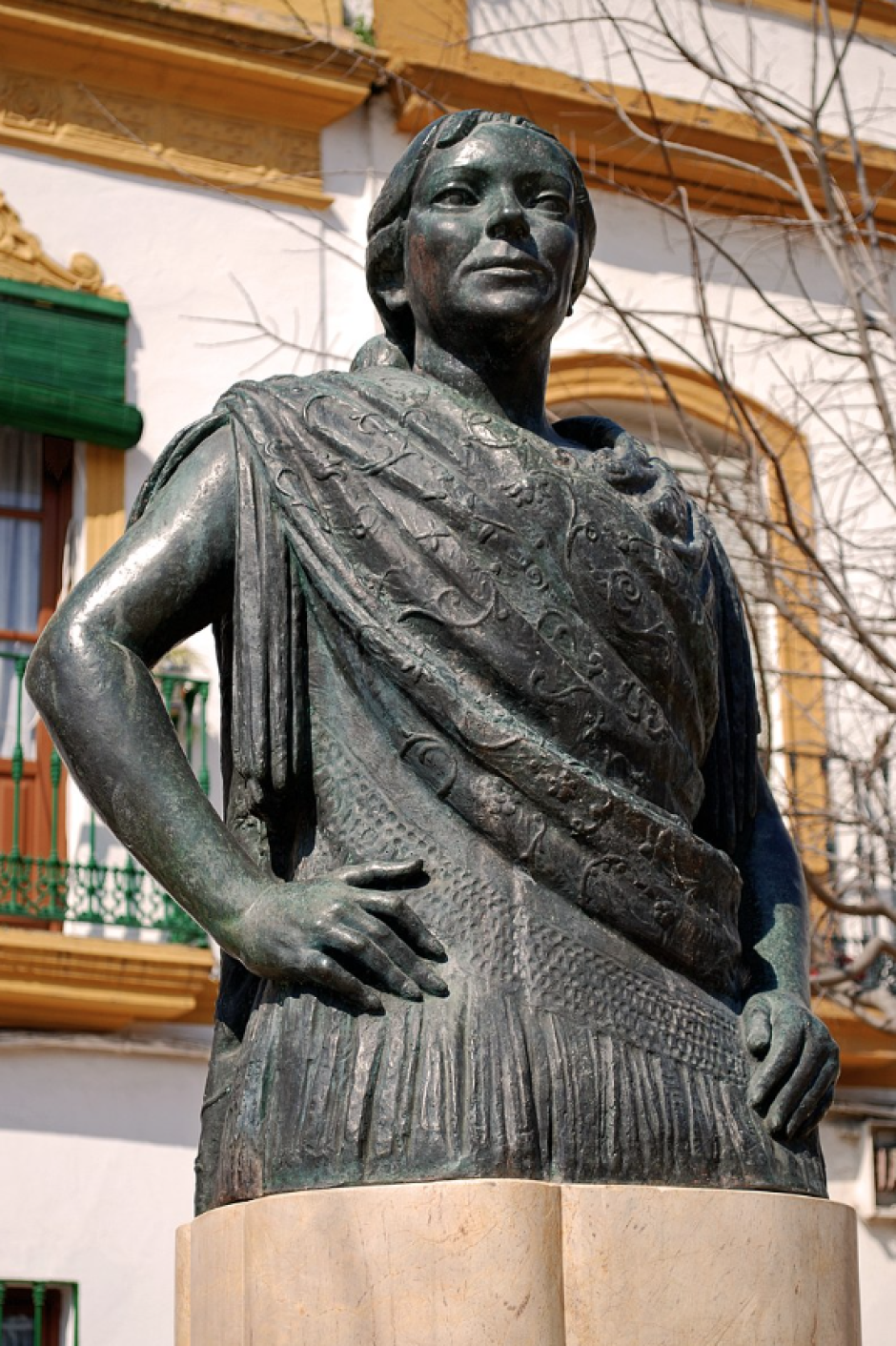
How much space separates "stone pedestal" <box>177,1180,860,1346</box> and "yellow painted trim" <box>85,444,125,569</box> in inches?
340

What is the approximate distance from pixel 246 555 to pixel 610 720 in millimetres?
477

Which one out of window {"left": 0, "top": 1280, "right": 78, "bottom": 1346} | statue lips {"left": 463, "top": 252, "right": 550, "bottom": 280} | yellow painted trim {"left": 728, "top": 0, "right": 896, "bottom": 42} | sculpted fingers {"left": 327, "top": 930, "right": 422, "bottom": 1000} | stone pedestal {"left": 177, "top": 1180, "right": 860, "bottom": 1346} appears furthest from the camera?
yellow painted trim {"left": 728, "top": 0, "right": 896, "bottom": 42}

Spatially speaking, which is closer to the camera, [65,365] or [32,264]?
[65,365]

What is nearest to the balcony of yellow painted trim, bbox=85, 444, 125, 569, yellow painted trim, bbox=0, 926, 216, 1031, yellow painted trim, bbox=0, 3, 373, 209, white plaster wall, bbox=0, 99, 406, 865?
yellow painted trim, bbox=0, 926, 216, 1031

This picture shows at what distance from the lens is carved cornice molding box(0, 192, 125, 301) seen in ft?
37.2

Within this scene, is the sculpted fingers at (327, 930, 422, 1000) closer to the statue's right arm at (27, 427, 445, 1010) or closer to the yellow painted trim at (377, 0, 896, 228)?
the statue's right arm at (27, 427, 445, 1010)

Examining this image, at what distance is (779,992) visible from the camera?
9.48ft

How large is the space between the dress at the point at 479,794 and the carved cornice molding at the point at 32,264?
8.68m

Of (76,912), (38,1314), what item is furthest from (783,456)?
(38,1314)

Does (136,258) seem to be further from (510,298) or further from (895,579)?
(510,298)

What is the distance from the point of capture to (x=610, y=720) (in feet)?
9.16

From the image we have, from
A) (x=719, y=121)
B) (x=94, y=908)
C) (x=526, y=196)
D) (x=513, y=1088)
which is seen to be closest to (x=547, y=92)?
(x=719, y=121)

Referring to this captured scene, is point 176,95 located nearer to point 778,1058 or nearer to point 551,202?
point 551,202

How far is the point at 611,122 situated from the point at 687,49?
0.63 m
